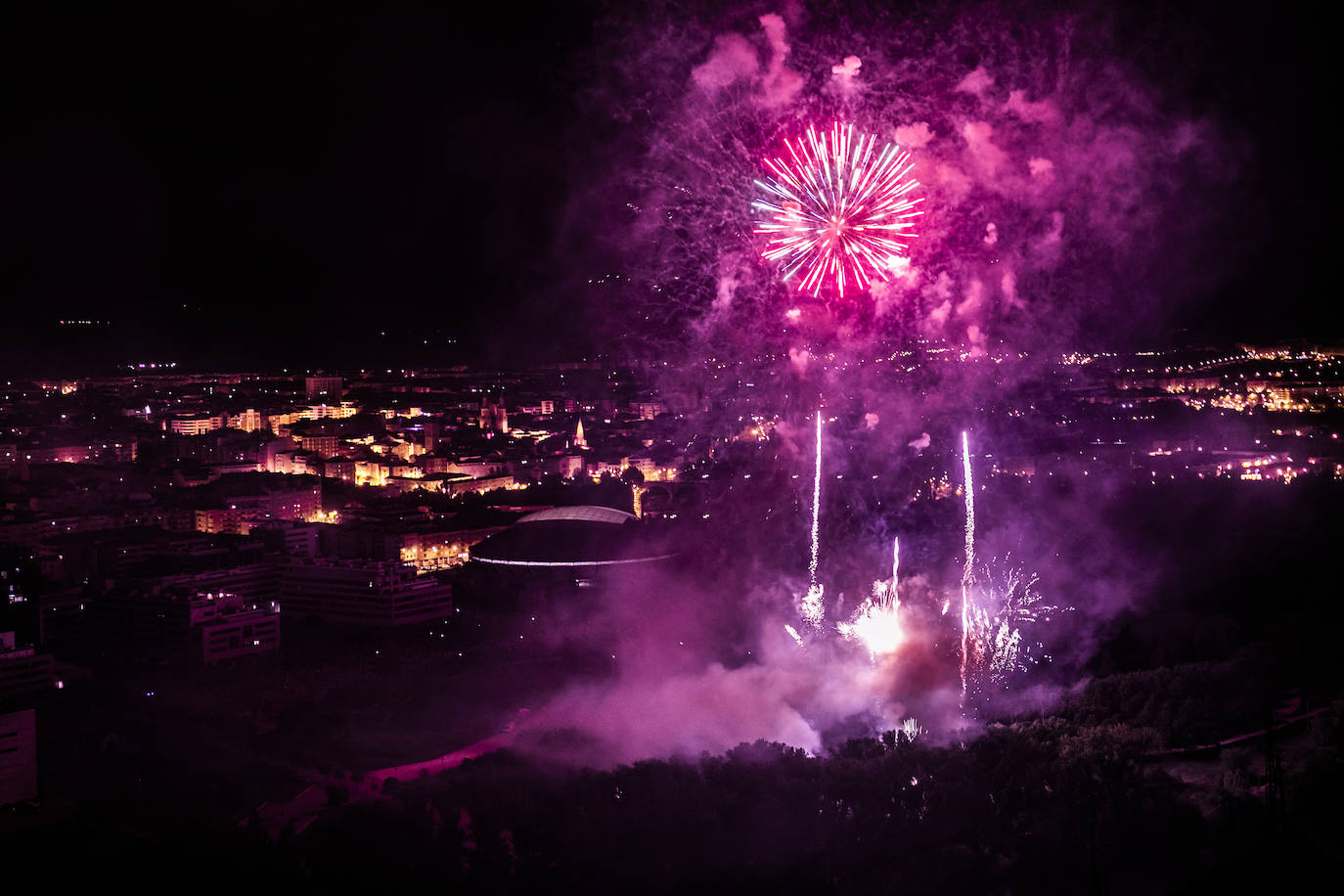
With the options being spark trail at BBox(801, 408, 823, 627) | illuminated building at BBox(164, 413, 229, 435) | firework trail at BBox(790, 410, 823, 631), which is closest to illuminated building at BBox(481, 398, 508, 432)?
illuminated building at BBox(164, 413, 229, 435)

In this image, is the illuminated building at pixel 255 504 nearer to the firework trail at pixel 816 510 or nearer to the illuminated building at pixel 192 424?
the illuminated building at pixel 192 424

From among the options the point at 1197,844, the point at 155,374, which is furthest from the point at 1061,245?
the point at 155,374

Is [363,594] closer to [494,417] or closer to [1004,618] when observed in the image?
[1004,618]

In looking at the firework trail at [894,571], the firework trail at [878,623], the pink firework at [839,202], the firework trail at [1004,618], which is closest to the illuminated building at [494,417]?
the firework trail at [894,571]

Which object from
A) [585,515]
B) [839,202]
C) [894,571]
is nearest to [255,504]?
[585,515]

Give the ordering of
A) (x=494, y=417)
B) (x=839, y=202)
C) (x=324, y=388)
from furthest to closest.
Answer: (x=324, y=388), (x=494, y=417), (x=839, y=202)

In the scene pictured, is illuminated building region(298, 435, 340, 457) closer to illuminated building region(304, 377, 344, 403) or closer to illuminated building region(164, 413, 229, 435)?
illuminated building region(164, 413, 229, 435)

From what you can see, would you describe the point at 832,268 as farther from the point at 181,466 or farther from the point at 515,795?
the point at 181,466
